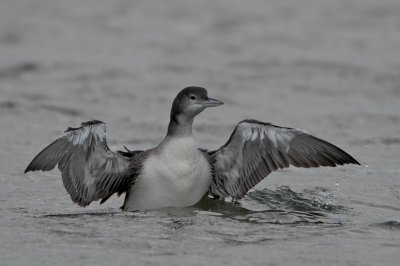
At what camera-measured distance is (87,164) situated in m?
9.87

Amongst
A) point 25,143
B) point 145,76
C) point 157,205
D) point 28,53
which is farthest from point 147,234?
point 28,53

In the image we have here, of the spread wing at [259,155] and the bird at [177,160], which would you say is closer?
the bird at [177,160]

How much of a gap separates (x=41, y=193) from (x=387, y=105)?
7.02m

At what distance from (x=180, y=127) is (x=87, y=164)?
100 cm

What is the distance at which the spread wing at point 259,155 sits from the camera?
9766mm

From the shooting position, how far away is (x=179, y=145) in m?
9.77

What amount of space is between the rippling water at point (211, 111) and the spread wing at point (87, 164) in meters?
0.27

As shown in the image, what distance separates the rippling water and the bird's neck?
0.78m

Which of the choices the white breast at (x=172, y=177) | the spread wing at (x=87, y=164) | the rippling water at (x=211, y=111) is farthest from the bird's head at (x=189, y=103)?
the rippling water at (x=211, y=111)

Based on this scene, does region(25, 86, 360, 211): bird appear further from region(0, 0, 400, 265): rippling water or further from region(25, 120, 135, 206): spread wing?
region(0, 0, 400, 265): rippling water

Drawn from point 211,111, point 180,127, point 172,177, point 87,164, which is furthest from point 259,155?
point 211,111

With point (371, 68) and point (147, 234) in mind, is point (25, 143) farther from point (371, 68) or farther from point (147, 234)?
point (371, 68)

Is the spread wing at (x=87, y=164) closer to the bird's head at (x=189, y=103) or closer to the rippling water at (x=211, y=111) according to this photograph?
the rippling water at (x=211, y=111)

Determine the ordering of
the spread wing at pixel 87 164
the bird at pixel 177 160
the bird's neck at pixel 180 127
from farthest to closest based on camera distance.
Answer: the bird's neck at pixel 180 127 → the bird at pixel 177 160 → the spread wing at pixel 87 164
